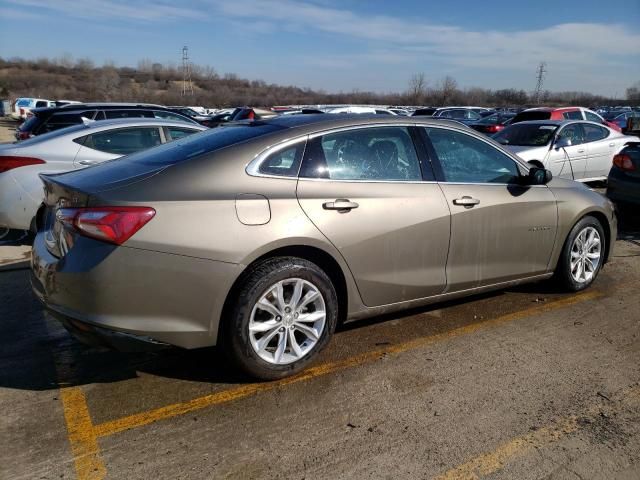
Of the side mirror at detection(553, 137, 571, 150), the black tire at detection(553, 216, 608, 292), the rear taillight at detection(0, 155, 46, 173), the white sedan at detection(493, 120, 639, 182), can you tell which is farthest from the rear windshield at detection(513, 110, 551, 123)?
the rear taillight at detection(0, 155, 46, 173)

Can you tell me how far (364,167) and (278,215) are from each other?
802 millimetres

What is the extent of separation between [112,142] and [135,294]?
14.5 ft

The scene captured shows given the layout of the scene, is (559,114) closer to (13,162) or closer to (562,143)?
(562,143)

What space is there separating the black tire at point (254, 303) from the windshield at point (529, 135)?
26.6ft

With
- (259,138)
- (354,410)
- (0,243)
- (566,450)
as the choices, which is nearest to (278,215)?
(259,138)

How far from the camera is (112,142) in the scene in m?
6.67

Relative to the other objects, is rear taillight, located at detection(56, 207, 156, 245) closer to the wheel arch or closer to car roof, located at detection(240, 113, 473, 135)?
the wheel arch

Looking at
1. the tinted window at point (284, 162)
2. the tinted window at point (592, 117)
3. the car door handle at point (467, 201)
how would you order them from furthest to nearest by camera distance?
the tinted window at point (592, 117) < the car door handle at point (467, 201) < the tinted window at point (284, 162)

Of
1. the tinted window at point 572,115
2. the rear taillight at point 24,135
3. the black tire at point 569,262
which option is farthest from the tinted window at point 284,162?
the tinted window at point 572,115

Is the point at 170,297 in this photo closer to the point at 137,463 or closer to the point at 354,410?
the point at 137,463

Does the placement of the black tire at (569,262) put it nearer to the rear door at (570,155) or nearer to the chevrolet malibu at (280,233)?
the chevrolet malibu at (280,233)

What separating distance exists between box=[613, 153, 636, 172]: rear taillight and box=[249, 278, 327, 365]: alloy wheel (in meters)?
5.82

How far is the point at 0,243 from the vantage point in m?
6.49

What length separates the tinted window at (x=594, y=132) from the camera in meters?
10.6
